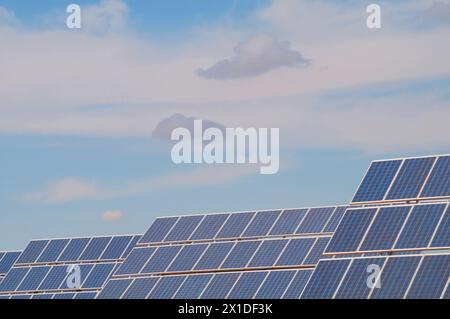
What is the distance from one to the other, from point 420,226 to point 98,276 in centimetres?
3084

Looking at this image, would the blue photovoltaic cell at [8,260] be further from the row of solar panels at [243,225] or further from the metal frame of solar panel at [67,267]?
the row of solar panels at [243,225]

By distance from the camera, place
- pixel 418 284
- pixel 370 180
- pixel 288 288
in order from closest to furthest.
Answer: pixel 418 284 → pixel 370 180 → pixel 288 288

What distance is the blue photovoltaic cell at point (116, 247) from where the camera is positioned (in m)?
65.9

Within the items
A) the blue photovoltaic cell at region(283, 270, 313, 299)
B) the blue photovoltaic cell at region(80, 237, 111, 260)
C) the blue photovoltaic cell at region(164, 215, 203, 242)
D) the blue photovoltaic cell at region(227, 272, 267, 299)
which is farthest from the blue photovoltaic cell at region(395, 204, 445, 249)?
the blue photovoltaic cell at region(80, 237, 111, 260)

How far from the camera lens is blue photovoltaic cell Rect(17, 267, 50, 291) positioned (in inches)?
2586

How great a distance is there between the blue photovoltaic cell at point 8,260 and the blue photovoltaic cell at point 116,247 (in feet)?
46.9

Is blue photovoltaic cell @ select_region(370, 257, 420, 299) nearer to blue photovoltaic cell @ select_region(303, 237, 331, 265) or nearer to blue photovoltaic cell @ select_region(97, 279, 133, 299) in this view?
blue photovoltaic cell @ select_region(303, 237, 331, 265)

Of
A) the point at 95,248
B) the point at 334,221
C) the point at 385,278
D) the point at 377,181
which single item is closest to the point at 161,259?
the point at 334,221

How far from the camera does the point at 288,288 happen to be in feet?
153

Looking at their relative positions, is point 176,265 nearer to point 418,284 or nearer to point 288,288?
point 288,288

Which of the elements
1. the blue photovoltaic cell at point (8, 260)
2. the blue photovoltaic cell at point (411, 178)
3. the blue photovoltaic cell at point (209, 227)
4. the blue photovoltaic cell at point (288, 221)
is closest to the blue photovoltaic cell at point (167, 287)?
the blue photovoltaic cell at point (209, 227)

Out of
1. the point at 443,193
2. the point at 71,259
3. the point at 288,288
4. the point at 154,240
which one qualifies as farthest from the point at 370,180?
the point at 71,259

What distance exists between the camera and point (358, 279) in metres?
36.3
